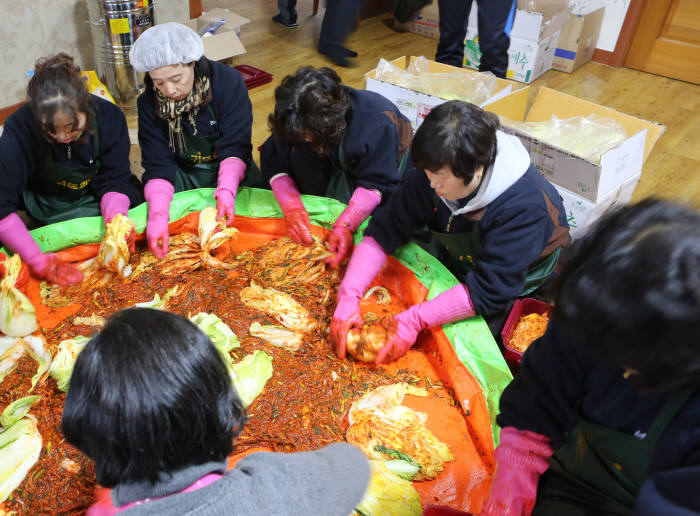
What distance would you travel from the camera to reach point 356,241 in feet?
6.98

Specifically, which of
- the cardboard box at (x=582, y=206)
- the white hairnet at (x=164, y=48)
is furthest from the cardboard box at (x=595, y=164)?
the white hairnet at (x=164, y=48)

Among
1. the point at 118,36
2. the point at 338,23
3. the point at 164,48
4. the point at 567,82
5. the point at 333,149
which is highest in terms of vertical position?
the point at 338,23

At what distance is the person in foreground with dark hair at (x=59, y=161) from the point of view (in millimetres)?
1757

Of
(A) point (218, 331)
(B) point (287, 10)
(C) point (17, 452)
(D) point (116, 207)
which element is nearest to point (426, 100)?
(D) point (116, 207)

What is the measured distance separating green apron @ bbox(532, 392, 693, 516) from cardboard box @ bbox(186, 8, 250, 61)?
373 centimetres

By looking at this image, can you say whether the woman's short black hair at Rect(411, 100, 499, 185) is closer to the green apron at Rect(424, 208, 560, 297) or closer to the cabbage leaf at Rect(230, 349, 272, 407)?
the green apron at Rect(424, 208, 560, 297)

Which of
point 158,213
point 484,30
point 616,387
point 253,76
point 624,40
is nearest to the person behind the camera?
point 616,387

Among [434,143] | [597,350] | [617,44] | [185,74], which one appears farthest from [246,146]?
[617,44]

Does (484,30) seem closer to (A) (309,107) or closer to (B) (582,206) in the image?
(B) (582,206)

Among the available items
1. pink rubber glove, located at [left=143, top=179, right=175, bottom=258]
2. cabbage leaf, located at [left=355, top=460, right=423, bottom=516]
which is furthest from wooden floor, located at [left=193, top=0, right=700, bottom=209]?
A: cabbage leaf, located at [left=355, top=460, right=423, bottom=516]

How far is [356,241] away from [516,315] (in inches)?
26.6

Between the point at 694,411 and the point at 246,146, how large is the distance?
6.48 feet

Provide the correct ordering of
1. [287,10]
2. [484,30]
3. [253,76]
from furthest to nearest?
1. [287,10]
2. [253,76]
3. [484,30]

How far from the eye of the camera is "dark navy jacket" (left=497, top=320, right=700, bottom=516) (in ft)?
2.59
